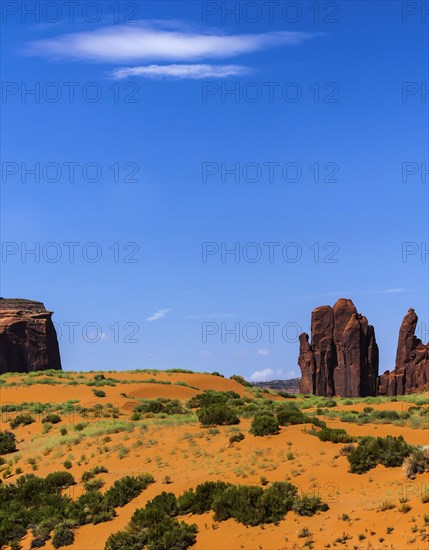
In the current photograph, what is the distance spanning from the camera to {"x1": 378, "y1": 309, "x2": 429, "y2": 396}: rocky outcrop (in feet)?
314

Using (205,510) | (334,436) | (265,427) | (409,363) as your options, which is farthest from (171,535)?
(409,363)

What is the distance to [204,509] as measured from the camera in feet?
74.8

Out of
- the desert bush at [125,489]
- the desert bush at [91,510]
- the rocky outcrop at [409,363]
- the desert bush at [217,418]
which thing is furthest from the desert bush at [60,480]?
the rocky outcrop at [409,363]

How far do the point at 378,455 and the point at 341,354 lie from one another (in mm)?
72181

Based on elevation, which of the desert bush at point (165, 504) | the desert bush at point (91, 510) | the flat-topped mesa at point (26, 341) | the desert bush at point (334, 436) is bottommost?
the desert bush at point (91, 510)

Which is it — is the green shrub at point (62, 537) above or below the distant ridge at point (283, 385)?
above

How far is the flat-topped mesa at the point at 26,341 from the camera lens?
81312 mm

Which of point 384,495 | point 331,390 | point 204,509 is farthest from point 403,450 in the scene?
point 331,390

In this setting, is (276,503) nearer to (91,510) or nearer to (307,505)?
(307,505)

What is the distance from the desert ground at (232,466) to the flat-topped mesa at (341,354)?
42.6 meters

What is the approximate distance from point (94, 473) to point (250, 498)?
34.8 feet

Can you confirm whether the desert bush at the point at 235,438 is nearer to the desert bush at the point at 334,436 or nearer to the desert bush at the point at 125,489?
the desert bush at the point at 334,436

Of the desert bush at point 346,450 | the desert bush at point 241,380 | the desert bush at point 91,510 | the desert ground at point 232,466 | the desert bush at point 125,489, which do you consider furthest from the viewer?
the desert bush at point 241,380

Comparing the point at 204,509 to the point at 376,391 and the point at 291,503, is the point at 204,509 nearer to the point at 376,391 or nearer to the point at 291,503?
the point at 291,503
